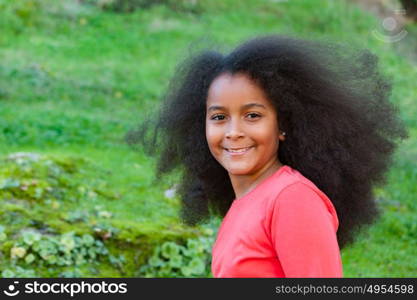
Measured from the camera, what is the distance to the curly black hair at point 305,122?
9.56 ft

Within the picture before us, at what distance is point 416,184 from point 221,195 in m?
5.16

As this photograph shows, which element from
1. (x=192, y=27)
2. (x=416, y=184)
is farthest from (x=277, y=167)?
(x=192, y=27)

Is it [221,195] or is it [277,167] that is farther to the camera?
[221,195]

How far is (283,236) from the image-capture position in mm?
2465

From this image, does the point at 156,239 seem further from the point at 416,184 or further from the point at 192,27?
the point at 192,27

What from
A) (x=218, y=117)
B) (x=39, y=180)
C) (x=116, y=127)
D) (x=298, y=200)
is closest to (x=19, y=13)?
(x=116, y=127)

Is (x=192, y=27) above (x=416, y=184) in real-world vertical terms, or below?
above

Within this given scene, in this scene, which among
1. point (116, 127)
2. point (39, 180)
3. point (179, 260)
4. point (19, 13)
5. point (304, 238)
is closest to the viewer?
point (304, 238)

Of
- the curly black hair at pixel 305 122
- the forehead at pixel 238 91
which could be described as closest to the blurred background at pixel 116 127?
the curly black hair at pixel 305 122

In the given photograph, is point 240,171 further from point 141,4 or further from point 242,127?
point 141,4

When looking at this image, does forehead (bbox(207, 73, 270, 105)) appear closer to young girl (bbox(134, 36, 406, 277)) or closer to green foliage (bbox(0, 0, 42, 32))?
young girl (bbox(134, 36, 406, 277))

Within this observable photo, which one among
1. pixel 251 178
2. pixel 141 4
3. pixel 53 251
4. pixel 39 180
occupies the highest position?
pixel 141 4

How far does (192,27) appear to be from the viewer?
15.5 m

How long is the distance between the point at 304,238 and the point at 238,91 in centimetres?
62
